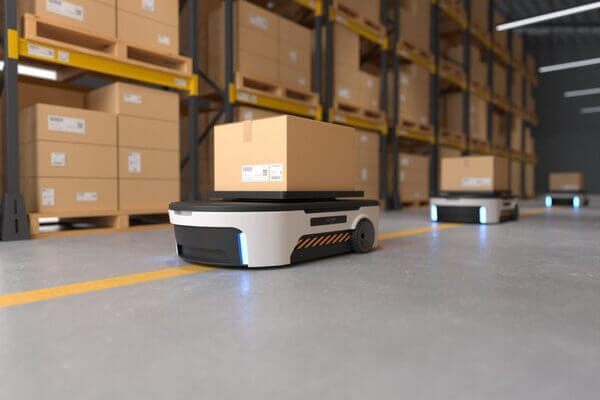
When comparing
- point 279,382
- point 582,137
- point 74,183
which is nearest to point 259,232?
point 279,382

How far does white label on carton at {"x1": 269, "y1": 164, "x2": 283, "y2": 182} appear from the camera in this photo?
7.44 feet

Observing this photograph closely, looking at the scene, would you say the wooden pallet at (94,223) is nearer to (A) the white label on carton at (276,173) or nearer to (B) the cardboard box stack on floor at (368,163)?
(A) the white label on carton at (276,173)

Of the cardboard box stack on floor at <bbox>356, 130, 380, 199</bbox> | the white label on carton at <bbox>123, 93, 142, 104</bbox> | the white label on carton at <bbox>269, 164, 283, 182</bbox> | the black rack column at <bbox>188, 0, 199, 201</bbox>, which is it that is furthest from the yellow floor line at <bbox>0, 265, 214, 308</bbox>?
the cardboard box stack on floor at <bbox>356, 130, 380, 199</bbox>

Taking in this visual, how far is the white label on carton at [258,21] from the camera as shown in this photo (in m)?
4.85

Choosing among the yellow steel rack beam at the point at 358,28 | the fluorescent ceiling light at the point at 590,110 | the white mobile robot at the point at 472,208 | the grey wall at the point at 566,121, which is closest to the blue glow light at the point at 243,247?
the white mobile robot at the point at 472,208

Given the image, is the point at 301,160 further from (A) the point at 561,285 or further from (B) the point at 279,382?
(B) the point at 279,382

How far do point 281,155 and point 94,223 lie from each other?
8.59 ft

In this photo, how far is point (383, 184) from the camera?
23.7 ft

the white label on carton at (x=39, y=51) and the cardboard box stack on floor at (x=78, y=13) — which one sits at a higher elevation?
the cardboard box stack on floor at (x=78, y=13)

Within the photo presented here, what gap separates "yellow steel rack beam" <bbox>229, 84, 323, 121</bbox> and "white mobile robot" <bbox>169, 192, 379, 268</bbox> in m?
2.54

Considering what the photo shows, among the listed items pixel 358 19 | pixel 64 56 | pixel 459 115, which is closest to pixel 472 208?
pixel 358 19

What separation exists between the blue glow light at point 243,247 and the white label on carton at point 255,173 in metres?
0.40

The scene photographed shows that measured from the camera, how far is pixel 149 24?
407 centimetres

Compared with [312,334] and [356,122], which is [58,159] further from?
[356,122]
